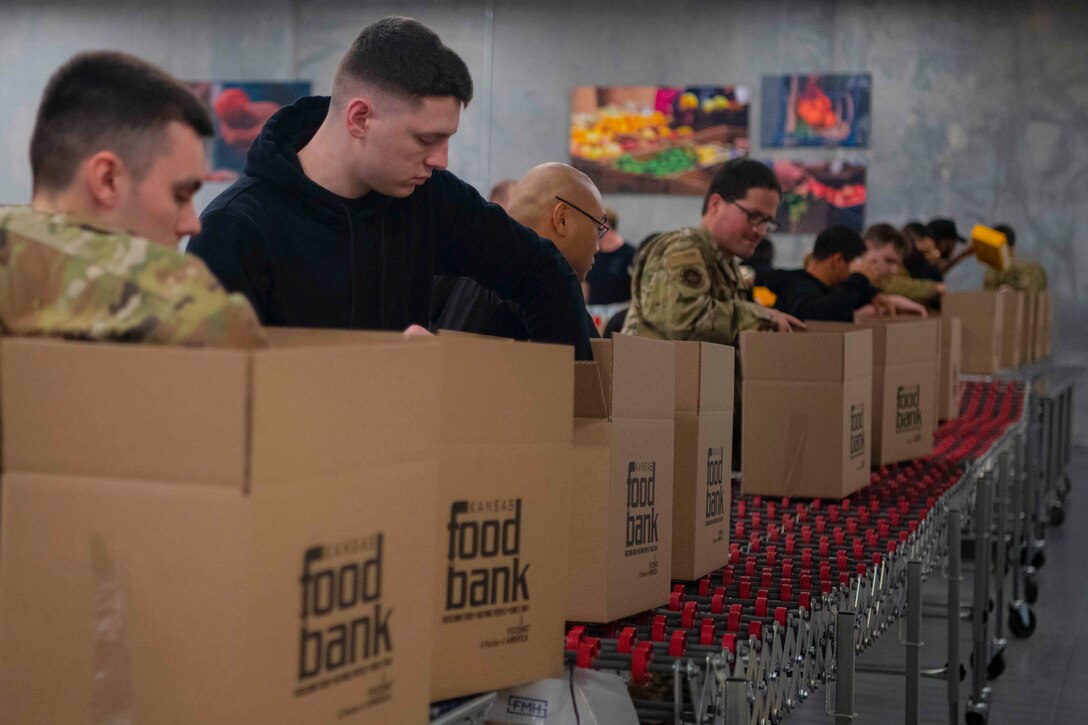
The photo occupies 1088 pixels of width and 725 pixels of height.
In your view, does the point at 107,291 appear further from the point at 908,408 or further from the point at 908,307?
the point at 908,307

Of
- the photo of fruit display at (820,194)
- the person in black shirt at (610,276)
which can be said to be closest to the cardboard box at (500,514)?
the person in black shirt at (610,276)

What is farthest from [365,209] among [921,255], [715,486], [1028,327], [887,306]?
→ [1028,327]

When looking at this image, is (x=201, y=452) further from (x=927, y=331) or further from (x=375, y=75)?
(x=927, y=331)

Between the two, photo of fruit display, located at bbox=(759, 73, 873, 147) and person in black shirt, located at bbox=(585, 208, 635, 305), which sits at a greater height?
photo of fruit display, located at bbox=(759, 73, 873, 147)

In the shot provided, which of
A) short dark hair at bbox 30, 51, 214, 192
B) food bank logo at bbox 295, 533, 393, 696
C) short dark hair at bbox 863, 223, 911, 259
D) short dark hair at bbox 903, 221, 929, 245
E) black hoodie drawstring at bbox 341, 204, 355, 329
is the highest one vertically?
short dark hair at bbox 903, 221, 929, 245

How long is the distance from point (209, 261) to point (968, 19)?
1069cm

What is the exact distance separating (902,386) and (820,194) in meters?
8.20

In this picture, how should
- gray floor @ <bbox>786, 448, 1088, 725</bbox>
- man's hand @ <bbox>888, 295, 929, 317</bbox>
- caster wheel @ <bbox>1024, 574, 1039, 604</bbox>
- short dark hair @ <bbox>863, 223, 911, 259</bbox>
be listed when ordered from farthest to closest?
short dark hair @ <bbox>863, 223, 911, 259</bbox>, caster wheel @ <bbox>1024, 574, 1039, 604</bbox>, man's hand @ <bbox>888, 295, 929, 317</bbox>, gray floor @ <bbox>786, 448, 1088, 725</bbox>

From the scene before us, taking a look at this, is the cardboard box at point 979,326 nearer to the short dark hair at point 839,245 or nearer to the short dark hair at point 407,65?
the short dark hair at point 839,245

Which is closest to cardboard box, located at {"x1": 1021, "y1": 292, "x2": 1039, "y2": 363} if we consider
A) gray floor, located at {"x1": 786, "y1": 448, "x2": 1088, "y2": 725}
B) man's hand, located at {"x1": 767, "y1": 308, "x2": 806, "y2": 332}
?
gray floor, located at {"x1": 786, "y1": 448, "x2": 1088, "y2": 725}

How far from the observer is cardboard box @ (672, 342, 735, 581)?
2.04 metres

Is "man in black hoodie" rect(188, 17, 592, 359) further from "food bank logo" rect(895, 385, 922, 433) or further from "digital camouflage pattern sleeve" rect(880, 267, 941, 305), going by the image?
"digital camouflage pattern sleeve" rect(880, 267, 941, 305)

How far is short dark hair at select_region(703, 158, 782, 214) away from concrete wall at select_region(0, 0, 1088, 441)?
299 inches

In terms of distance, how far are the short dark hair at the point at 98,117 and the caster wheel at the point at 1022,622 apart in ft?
15.3
